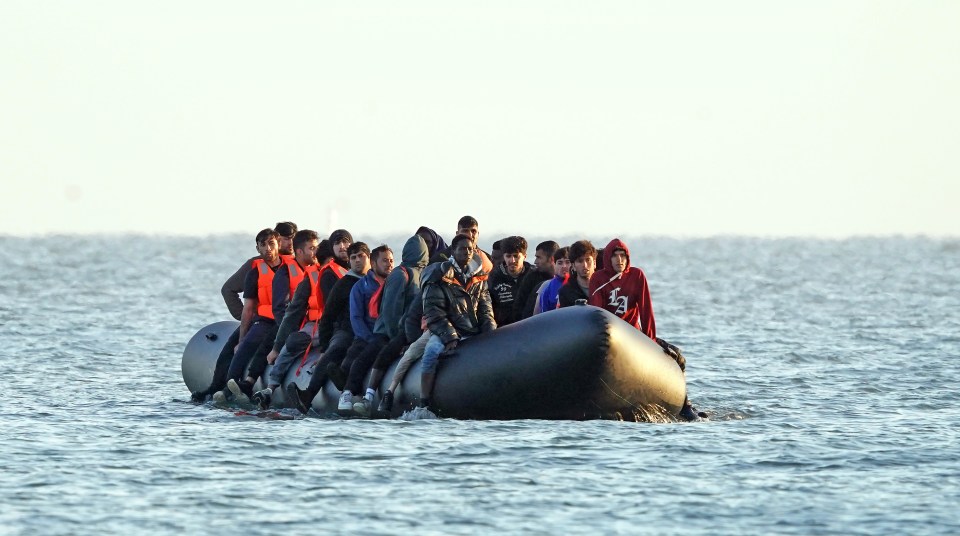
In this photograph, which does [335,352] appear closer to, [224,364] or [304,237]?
[304,237]

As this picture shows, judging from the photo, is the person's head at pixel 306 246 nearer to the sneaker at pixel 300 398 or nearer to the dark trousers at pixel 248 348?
the dark trousers at pixel 248 348

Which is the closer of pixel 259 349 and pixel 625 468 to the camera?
pixel 625 468

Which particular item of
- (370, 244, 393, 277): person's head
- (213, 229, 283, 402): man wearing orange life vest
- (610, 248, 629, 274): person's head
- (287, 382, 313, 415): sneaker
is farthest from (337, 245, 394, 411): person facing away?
(610, 248, 629, 274): person's head

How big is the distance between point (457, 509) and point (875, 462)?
433 cm

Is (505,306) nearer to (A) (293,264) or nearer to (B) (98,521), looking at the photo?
(A) (293,264)

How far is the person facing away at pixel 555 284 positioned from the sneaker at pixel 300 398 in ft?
9.43

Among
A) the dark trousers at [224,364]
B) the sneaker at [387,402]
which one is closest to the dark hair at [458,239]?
the sneaker at [387,402]

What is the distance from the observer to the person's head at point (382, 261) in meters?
17.3

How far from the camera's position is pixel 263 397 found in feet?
61.9

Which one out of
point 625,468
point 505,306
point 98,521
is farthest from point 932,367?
point 98,521

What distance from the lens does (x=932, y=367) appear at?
25438 millimetres

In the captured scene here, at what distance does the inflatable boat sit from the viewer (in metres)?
15.8

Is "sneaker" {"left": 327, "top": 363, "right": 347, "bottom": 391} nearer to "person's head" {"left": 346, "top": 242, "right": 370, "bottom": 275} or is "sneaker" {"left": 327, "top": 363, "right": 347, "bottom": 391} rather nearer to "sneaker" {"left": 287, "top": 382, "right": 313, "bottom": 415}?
"sneaker" {"left": 287, "top": 382, "right": 313, "bottom": 415}

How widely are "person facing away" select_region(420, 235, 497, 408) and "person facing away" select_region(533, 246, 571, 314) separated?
0.58 metres
